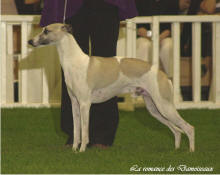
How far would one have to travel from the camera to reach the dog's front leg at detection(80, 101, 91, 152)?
4.99 meters

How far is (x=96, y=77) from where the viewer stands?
500 centimetres

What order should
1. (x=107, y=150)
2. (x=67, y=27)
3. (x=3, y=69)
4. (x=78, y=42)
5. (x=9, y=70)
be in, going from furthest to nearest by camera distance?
(x=9, y=70) < (x=3, y=69) < (x=78, y=42) < (x=107, y=150) < (x=67, y=27)

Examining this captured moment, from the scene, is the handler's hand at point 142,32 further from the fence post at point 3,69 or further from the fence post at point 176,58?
the fence post at point 3,69

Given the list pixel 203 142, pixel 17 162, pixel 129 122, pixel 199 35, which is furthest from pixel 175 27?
pixel 17 162

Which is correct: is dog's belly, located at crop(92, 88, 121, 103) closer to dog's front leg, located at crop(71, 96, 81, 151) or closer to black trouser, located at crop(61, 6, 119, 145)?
dog's front leg, located at crop(71, 96, 81, 151)

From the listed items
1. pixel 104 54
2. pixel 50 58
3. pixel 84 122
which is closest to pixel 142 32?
pixel 50 58

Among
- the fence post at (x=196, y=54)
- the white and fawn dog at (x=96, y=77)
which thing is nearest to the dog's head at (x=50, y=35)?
the white and fawn dog at (x=96, y=77)

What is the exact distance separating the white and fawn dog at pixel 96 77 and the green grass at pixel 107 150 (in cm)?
32

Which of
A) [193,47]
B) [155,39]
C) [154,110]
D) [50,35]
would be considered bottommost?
[154,110]

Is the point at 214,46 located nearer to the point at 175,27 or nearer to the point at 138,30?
the point at 175,27

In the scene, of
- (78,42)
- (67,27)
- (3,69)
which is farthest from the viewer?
(3,69)

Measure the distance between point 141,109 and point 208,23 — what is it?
180 centimetres

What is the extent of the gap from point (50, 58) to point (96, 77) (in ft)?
11.0

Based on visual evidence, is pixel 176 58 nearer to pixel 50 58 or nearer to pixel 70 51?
pixel 50 58
